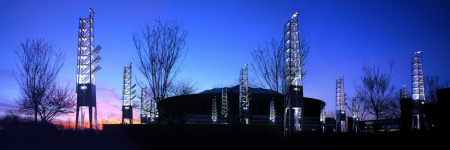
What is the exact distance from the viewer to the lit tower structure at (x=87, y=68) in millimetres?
25125

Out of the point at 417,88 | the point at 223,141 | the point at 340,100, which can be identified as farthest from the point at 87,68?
the point at 340,100

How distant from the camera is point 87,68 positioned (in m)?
25.7

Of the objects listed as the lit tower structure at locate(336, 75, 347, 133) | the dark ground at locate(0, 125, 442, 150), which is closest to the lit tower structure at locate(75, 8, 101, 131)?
the dark ground at locate(0, 125, 442, 150)

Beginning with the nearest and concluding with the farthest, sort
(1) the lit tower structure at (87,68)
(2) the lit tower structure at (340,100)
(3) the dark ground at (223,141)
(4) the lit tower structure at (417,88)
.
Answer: (3) the dark ground at (223,141) → (1) the lit tower structure at (87,68) → (4) the lit tower structure at (417,88) → (2) the lit tower structure at (340,100)

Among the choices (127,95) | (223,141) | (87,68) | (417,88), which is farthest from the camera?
(127,95)

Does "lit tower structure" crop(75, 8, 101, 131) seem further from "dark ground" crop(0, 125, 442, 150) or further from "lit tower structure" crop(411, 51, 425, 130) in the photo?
"lit tower structure" crop(411, 51, 425, 130)

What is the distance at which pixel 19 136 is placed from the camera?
13445 mm

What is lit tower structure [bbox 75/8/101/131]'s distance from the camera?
25.1 meters

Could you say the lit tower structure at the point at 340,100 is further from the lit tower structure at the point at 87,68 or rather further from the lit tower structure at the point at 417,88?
the lit tower structure at the point at 87,68

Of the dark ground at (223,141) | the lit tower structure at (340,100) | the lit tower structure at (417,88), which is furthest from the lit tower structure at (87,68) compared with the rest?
the lit tower structure at (340,100)

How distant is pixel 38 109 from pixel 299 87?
16.8m

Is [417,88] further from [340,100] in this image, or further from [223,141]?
[223,141]

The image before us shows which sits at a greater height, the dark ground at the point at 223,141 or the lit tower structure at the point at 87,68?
the lit tower structure at the point at 87,68

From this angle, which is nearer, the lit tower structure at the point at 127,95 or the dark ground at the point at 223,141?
the dark ground at the point at 223,141
